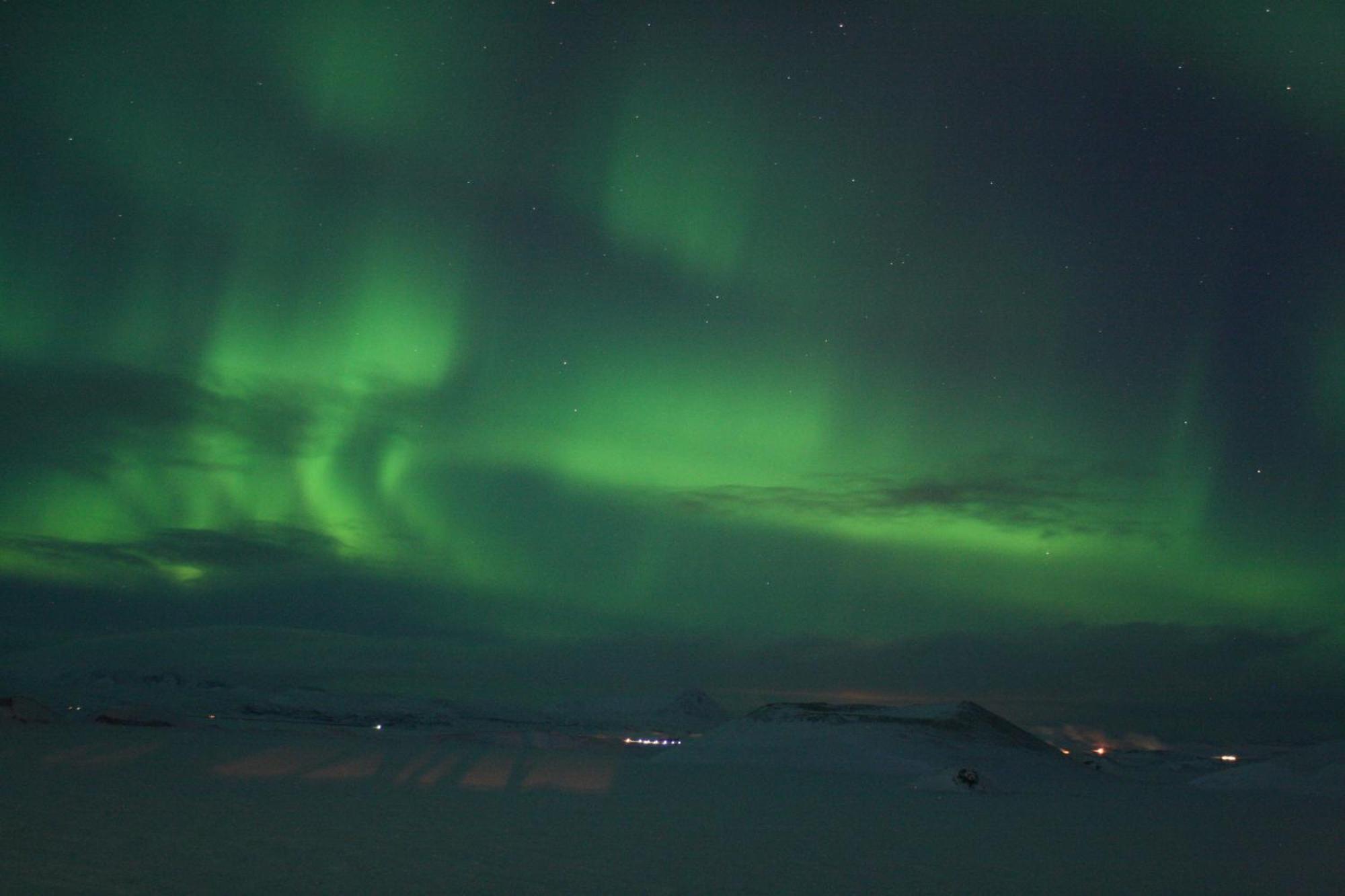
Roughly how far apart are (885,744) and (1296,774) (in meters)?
24.6

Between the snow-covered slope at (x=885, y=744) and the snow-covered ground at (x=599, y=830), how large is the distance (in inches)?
179

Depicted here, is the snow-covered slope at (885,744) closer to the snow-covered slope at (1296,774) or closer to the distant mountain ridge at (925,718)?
the distant mountain ridge at (925,718)

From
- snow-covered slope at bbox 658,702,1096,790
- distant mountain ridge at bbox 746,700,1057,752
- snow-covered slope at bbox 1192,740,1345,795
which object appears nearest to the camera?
snow-covered slope at bbox 1192,740,1345,795

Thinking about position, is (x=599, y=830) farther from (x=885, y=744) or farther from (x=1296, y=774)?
(x=1296, y=774)

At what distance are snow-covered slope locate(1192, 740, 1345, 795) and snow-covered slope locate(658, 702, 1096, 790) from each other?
349 inches

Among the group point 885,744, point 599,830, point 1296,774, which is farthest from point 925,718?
point 599,830

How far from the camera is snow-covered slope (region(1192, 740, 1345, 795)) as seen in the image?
5891 centimetres

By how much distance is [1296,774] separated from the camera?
2429 inches

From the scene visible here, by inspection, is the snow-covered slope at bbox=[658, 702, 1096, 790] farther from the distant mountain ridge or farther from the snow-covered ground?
the snow-covered ground

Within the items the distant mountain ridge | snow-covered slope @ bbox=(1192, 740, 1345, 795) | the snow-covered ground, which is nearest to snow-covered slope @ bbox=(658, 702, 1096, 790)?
the distant mountain ridge

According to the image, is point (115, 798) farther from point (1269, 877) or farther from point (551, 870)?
point (1269, 877)

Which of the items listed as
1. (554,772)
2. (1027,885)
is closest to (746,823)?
(1027,885)

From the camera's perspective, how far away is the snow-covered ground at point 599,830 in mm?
16844

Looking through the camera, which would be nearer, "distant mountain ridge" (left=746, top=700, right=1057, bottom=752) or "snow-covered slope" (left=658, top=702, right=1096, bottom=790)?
"snow-covered slope" (left=658, top=702, right=1096, bottom=790)
